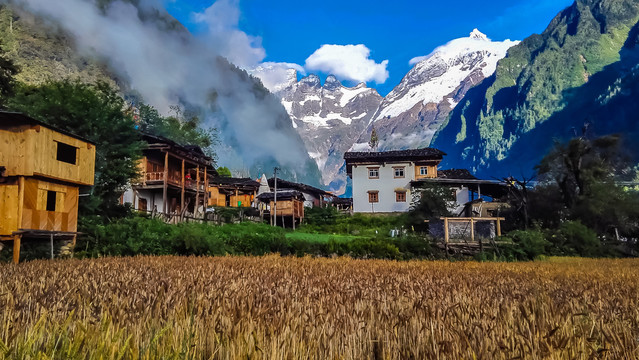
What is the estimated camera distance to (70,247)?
59.7ft

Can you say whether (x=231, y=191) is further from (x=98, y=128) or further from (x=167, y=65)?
(x=167, y=65)

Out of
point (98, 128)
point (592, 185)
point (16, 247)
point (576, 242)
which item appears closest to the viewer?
point (16, 247)

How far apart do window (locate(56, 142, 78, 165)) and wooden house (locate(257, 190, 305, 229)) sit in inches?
838

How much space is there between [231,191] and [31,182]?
133 ft

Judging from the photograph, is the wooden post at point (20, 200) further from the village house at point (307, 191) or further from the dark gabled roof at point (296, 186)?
the dark gabled roof at point (296, 186)

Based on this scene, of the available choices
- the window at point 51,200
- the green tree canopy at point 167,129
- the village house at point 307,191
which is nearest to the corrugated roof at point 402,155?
the village house at point 307,191

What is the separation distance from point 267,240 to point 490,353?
62.8 ft

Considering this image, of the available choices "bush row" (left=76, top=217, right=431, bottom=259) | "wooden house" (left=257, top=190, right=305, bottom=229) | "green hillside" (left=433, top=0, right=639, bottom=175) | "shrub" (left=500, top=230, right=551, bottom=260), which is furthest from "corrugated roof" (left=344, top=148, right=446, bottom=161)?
"green hillside" (left=433, top=0, right=639, bottom=175)

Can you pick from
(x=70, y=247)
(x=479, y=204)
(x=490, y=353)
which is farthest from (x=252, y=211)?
(x=490, y=353)

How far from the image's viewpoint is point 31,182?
16.6 meters

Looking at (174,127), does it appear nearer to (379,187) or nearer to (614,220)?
(379,187)

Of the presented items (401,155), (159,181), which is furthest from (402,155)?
(159,181)

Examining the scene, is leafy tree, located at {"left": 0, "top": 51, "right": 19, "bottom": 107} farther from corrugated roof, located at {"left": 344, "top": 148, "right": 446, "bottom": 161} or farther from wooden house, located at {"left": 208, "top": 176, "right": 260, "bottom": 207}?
corrugated roof, located at {"left": 344, "top": 148, "right": 446, "bottom": 161}

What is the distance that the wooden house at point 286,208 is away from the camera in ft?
→ 136
